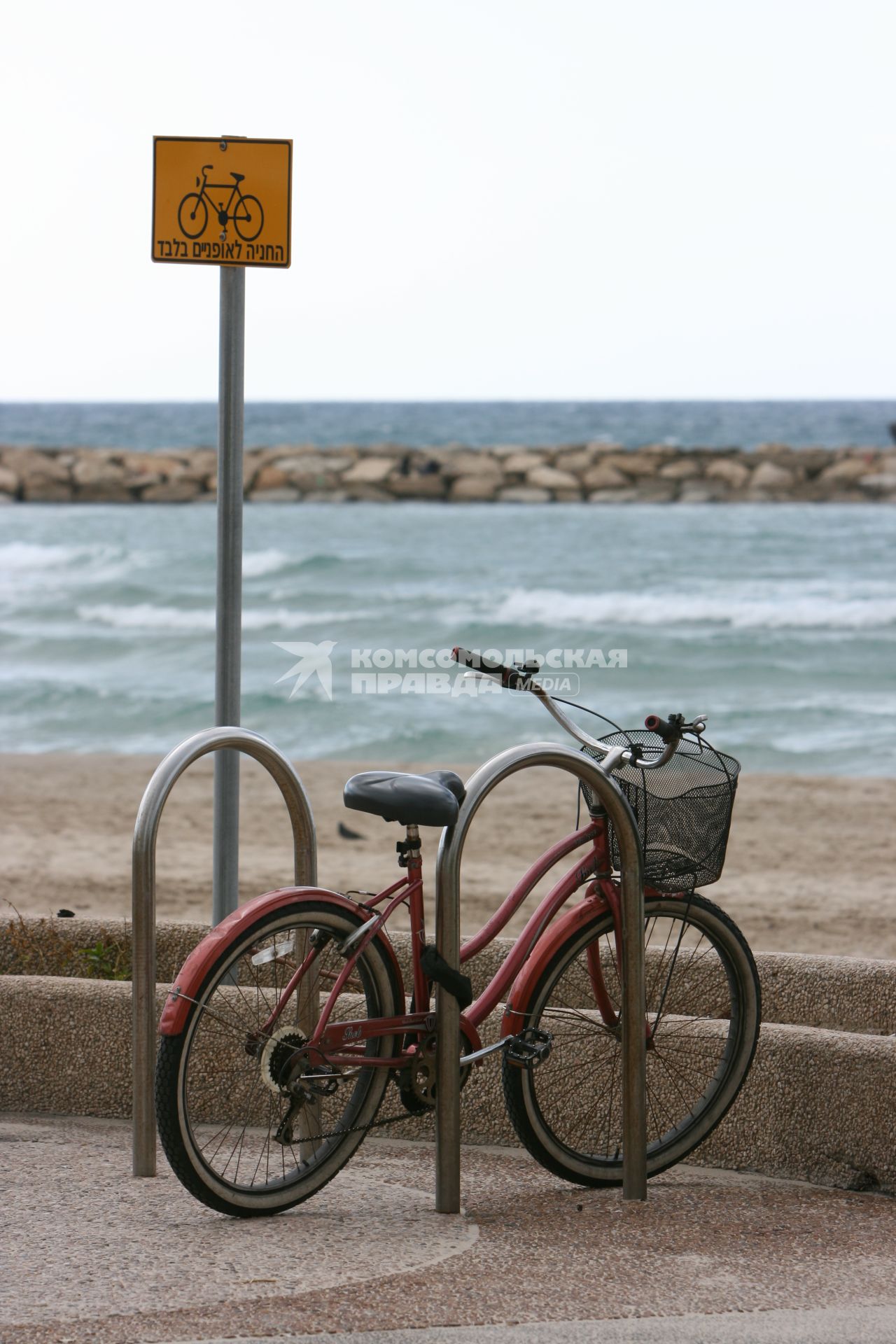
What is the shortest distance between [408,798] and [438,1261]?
86 centimetres

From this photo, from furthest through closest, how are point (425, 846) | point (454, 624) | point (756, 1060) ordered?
point (454, 624) < point (425, 846) < point (756, 1060)

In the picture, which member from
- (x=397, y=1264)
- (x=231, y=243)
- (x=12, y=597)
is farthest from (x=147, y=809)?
(x=12, y=597)

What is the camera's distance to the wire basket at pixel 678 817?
3340 millimetres

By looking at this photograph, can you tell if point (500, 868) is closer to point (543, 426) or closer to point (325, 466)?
point (325, 466)

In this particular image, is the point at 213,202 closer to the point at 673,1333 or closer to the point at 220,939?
the point at 220,939

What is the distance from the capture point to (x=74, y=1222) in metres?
2.91

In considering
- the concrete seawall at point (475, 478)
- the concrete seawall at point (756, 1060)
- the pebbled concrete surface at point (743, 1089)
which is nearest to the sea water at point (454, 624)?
the concrete seawall at point (475, 478)

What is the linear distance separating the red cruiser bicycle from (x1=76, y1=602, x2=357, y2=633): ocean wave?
17350mm

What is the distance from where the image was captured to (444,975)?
311 centimetres

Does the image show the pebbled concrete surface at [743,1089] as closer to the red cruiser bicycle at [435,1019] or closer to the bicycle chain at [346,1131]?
the red cruiser bicycle at [435,1019]

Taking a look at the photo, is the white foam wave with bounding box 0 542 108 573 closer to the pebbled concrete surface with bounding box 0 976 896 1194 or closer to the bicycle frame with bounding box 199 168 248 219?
the bicycle frame with bounding box 199 168 248 219

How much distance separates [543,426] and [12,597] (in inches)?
1692

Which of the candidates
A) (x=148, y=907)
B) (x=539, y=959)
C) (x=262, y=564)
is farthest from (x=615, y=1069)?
(x=262, y=564)

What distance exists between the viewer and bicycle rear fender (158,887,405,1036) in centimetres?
294
